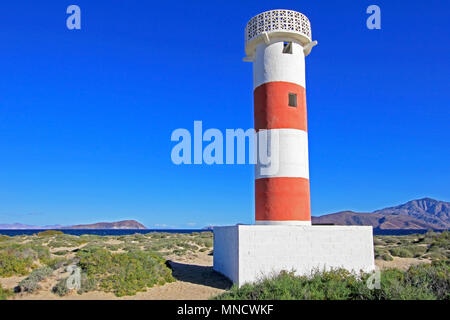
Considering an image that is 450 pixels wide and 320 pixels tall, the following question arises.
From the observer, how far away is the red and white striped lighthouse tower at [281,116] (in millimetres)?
11977

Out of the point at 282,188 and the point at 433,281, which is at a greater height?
the point at 282,188

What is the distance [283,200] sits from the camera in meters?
11.9

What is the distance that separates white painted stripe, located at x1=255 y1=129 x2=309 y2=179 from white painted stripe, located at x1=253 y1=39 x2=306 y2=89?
210cm

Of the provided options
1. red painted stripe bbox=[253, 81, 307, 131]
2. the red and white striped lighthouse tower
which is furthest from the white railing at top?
red painted stripe bbox=[253, 81, 307, 131]

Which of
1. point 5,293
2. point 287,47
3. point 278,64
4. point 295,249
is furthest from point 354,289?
point 5,293

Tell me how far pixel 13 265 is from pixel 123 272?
5.52 metres

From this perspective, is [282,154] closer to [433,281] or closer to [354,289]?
[354,289]

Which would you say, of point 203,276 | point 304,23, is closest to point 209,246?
point 203,276

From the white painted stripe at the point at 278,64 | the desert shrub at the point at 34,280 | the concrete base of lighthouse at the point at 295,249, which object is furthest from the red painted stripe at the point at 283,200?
the desert shrub at the point at 34,280

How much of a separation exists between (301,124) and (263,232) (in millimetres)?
4512

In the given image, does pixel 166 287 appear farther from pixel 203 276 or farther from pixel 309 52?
pixel 309 52

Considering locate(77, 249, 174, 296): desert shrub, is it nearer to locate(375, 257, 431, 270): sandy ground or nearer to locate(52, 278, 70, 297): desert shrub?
locate(52, 278, 70, 297): desert shrub

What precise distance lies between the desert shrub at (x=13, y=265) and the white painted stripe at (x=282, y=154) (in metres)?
10.4
